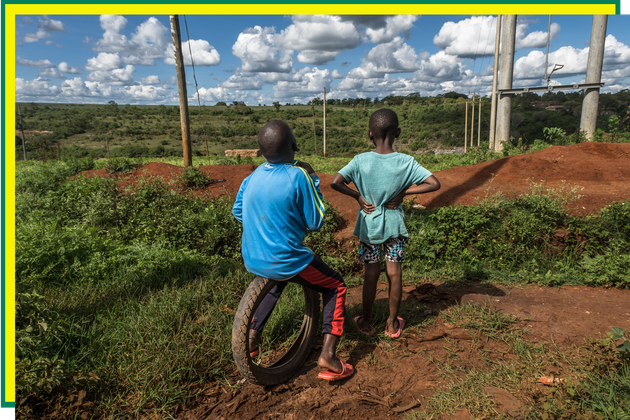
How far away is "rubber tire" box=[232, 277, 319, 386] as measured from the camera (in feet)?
7.95

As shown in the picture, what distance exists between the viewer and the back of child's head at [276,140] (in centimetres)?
238

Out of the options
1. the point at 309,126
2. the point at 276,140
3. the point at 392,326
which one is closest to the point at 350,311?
the point at 392,326

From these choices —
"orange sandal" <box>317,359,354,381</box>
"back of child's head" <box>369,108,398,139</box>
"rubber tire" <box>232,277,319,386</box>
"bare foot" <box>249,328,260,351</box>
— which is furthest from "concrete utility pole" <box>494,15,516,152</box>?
"bare foot" <box>249,328,260,351</box>

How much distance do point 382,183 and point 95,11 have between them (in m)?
2.55

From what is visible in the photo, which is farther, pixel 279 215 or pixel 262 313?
pixel 262 313

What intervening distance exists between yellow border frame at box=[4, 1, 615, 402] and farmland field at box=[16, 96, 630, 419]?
8.5 inches

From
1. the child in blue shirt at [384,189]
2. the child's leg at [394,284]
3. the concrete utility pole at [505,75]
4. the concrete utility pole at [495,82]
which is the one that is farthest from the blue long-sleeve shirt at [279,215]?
the concrete utility pole at [495,82]

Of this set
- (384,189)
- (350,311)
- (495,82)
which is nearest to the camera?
(384,189)

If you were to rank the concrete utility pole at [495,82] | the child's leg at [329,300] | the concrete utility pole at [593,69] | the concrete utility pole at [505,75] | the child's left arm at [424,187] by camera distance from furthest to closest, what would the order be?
the concrete utility pole at [495,82] → the concrete utility pole at [505,75] → the concrete utility pole at [593,69] → the child's left arm at [424,187] → the child's leg at [329,300]

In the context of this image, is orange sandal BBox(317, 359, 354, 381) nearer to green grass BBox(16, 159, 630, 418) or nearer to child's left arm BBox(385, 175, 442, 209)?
green grass BBox(16, 159, 630, 418)

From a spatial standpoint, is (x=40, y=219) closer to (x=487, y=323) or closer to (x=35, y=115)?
(x=487, y=323)

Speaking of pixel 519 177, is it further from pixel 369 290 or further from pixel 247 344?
pixel 247 344

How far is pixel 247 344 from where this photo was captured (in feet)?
8.04

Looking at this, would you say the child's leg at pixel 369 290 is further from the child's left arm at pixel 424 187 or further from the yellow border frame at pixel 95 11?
the yellow border frame at pixel 95 11
